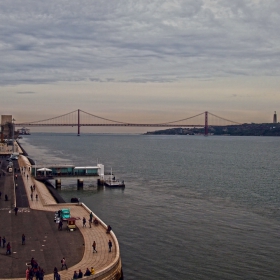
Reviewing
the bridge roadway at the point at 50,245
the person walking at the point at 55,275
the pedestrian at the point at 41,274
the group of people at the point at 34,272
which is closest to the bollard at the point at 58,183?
the bridge roadway at the point at 50,245

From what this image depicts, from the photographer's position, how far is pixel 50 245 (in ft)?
78.1

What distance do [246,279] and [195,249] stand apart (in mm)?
5046

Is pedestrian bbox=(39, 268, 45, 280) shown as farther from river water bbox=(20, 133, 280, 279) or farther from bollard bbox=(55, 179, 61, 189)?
bollard bbox=(55, 179, 61, 189)

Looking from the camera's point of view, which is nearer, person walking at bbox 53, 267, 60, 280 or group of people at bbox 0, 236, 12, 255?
person walking at bbox 53, 267, 60, 280

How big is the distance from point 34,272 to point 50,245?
4663 millimetres

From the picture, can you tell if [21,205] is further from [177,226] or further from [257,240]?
[257,240]

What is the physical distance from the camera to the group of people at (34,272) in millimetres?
18625

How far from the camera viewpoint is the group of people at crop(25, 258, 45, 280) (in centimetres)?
1862

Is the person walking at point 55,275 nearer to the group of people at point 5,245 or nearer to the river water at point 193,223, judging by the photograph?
the group of people at point 5,245

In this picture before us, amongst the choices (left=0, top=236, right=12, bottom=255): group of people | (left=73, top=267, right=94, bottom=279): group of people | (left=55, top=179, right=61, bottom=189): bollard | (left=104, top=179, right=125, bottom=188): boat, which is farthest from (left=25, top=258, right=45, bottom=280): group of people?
(left=55, top=179, right=61, bottom=189): bollard

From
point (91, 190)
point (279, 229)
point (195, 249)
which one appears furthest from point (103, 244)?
point (91, 190)

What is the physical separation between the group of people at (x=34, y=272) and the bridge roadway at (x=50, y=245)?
444 millimetres

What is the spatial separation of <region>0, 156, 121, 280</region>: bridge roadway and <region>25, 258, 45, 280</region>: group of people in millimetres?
444

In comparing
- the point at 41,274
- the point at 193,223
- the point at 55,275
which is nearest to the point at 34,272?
the point at 41,274
